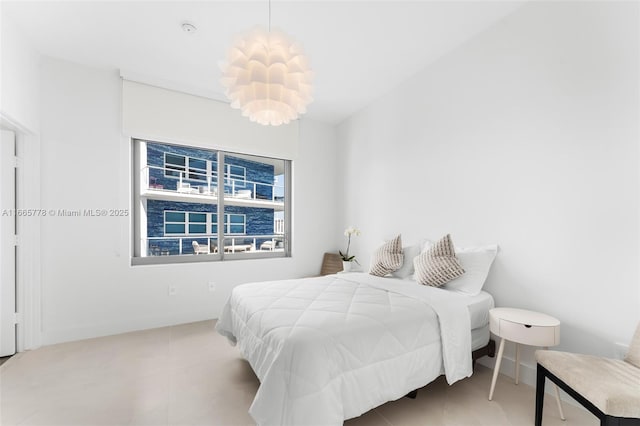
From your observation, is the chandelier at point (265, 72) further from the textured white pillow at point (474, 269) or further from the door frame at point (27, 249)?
the door frame at point (27, 249)

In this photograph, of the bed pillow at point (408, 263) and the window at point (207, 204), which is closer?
the bed pillow at point (408, 263)

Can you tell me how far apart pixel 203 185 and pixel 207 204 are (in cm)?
25

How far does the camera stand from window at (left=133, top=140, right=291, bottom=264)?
A: 3.29m

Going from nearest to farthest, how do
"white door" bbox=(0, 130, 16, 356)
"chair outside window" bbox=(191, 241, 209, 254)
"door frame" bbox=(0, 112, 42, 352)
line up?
"white door" bbox=(0, 130, 16, 356)
"door frame" bbox=(0, 112, 42, 352)
"chair outside window" bbox=(191, 241, 209, 254)

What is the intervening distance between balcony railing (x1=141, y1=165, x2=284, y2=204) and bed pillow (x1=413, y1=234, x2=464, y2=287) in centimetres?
240

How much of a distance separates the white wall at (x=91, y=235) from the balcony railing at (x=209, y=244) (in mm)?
264

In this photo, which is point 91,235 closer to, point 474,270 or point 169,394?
point 169,394

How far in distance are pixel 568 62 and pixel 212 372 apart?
11.2ft

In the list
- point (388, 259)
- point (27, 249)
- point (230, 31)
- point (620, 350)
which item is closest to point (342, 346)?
point (388, 259)

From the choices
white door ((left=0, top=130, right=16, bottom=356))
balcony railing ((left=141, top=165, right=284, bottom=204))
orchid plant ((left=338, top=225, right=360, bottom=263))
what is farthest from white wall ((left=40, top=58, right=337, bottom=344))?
orchid plant ((left=338, top=225, right=360, bottom=263))

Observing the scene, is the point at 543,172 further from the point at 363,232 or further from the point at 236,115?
the point at 236,115

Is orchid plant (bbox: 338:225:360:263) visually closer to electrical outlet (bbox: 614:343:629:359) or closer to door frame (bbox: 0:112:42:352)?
electrical outlet (bbox: 614:343:629:359)

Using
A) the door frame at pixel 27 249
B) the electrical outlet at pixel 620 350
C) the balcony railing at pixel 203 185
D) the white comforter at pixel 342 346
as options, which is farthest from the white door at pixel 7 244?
the electrical outlet at pixel 620 350

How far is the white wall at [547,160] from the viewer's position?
1658 millimetres
